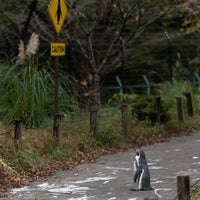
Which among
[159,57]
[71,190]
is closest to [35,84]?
[71,190]

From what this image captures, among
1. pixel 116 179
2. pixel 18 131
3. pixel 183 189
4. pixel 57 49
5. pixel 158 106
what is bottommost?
pixel 116 179

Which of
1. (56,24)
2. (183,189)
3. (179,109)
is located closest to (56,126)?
(56,24)

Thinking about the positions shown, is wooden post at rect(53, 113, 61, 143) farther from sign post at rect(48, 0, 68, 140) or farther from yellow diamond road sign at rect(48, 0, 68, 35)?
yellow diamond road sign at rect(48, 0, 68, 35)

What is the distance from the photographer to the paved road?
1033cm

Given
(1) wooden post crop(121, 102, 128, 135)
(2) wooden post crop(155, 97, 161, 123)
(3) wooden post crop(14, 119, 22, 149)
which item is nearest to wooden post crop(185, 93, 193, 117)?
(2) wooden post crop(155, 97, 161, 123)

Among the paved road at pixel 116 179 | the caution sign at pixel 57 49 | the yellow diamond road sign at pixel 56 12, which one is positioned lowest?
the paved road at pixel 116 179

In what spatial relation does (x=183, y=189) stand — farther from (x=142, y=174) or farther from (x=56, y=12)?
(x=56, y=12)

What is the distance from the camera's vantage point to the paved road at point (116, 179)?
1033 centimetres

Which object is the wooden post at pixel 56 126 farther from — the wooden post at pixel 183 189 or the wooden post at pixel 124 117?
the wooden post at pixel 183 189

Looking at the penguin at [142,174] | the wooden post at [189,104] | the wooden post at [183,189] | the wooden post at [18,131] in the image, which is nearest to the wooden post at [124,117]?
the wooden post at [18,131]

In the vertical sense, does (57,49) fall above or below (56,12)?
below

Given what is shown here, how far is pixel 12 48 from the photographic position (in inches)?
922

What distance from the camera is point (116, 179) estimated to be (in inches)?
460

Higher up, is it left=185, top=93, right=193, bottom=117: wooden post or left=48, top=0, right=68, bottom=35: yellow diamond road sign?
left=48, top=0, right=68, bottom=35: yellow diamond road sign
